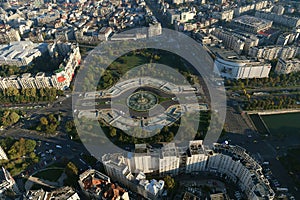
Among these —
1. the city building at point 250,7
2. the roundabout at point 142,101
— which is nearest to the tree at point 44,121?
the roundabout at point 142,101

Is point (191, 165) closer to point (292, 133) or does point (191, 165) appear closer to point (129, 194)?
point (129, 194)

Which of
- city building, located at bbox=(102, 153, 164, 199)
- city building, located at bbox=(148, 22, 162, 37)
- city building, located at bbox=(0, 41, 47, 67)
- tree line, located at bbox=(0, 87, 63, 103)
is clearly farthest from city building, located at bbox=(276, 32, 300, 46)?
city building, located at bbox=(0, 41, 47, 67)

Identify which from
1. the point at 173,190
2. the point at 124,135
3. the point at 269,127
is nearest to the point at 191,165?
the point at 173,190

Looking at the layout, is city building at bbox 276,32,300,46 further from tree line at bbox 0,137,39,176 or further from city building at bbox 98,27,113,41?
tree line at bbox 0,137,39,176

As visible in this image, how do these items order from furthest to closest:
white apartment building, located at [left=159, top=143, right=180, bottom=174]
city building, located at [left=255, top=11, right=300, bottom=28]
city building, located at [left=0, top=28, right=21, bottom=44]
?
1. city building, located at [left=255, top=11, right=300, bottom=28]
2. city building, located at [left=0, top=28, right=21, bottom=44]
3. white apartment building, located at [left=159, top=143, right=180, bottom=174]

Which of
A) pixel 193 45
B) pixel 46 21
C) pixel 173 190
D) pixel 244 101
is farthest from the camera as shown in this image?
pixel 46 21

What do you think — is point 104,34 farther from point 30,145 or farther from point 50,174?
point 50,174
